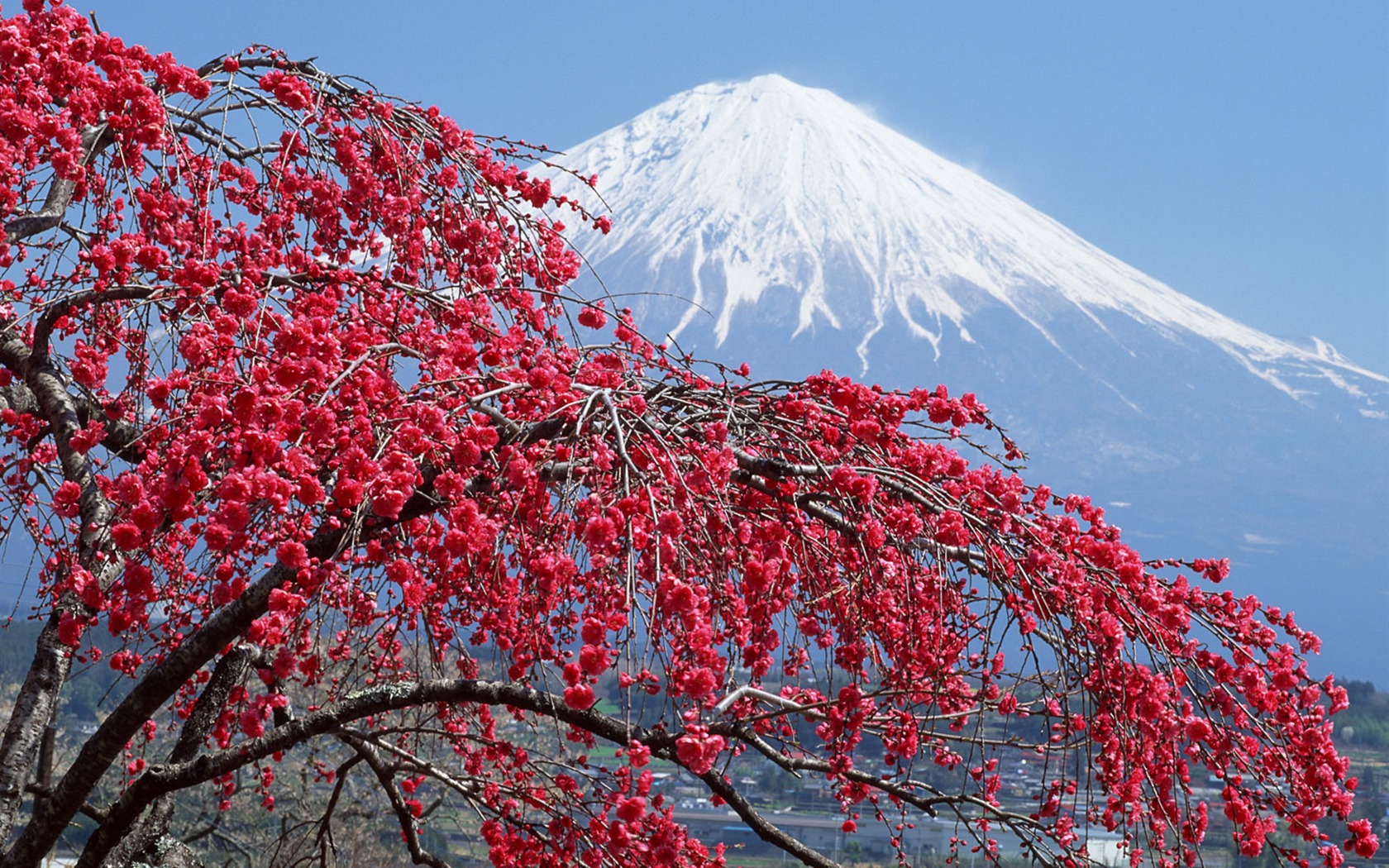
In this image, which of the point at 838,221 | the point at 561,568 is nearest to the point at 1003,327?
the point at 838,221

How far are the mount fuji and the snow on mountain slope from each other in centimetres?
26

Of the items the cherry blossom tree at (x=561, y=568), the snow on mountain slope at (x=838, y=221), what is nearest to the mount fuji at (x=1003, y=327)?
the snow on mountain slope at (x=838, y=221)

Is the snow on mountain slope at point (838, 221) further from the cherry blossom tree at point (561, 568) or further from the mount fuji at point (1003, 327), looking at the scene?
the cherry blossom tree at point (561, 568)

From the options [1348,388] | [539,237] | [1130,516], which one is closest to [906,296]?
[1130,516]

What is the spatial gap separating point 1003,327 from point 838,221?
2051 centimetres

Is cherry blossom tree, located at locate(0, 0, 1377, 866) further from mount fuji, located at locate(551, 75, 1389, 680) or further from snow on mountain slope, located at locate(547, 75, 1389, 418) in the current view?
snow on mountain slope, located at locate(547, 75, 1389, 418)

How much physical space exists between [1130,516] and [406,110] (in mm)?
131723

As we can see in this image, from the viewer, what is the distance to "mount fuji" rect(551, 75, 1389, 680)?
116250 millimetres

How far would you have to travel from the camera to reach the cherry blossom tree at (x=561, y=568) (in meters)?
2.88

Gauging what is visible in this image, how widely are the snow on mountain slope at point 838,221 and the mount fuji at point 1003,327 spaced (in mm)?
261

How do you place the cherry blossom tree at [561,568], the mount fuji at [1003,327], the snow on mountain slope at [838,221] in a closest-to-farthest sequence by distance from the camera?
the cherry blossom tree at [561,568] < the mount fuji at [1003,327] < the snow on mountain slope at [838,221]

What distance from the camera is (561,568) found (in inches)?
118

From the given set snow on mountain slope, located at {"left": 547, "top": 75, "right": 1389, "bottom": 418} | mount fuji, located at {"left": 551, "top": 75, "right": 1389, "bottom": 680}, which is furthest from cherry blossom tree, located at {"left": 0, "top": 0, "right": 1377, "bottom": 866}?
snow on mountain slope, located at {"left": 547, "top": 75, "right": 1389, "bottom": 418}

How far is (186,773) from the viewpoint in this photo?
341 centimetres
